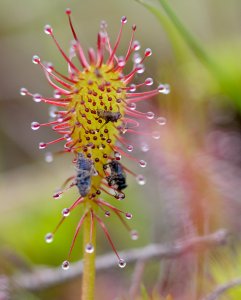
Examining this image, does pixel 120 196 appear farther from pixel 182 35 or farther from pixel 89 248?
pixel 182 35

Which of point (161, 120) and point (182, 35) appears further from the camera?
point (182, 35)

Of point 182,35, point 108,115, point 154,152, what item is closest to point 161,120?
point 108,115

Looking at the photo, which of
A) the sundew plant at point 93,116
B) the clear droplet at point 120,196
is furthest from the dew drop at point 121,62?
the clear droplet at point 120,196

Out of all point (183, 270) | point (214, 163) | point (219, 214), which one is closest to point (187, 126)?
point (214, 163)

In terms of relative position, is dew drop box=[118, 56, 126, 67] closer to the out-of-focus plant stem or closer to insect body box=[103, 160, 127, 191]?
insect body box=[103, 160, 127, 191]

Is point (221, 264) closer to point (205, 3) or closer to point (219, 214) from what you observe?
point (219, 214)

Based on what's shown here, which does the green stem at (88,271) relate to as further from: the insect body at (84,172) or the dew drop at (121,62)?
the dew drop at (121,62)
